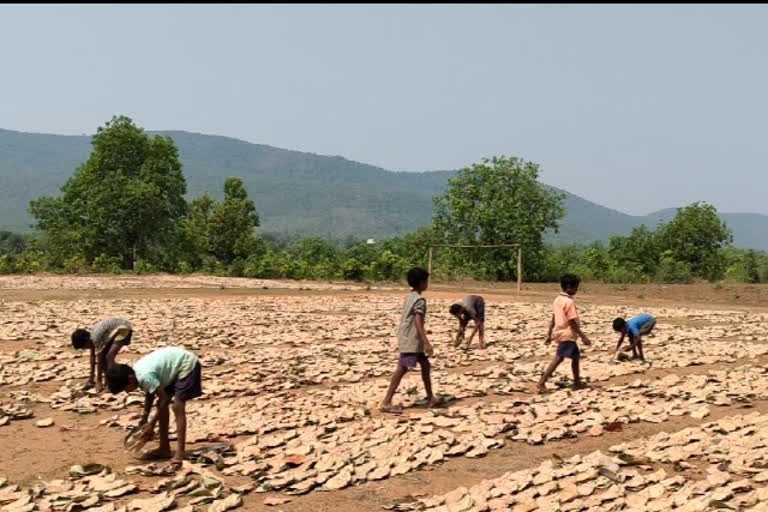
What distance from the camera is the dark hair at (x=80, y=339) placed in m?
9.52

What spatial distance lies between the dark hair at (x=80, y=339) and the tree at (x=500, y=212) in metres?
38.9

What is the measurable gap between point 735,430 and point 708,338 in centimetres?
977

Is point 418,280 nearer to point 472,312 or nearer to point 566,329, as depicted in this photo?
point 566,329

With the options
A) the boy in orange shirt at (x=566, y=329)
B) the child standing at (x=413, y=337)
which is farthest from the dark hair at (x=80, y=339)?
the boy in orange shirt at (x=566, y=329)

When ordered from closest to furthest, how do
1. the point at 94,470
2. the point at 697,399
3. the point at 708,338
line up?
the point at 94,470
the point at 697,399
the point at 708,338

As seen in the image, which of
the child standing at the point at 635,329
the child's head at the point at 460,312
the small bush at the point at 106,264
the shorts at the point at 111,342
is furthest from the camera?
the small bush at the point at 106,264

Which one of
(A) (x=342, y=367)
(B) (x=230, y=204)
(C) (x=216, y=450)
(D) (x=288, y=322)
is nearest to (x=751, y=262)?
(B) (x=230, y=204)

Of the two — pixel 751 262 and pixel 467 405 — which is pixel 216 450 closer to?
pixel 467 405

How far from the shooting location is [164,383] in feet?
22.9

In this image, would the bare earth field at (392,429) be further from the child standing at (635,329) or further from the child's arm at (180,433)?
the child standing at (635,329)

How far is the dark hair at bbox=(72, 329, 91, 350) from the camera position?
9523 millimetres

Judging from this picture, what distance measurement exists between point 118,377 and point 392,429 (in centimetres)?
289

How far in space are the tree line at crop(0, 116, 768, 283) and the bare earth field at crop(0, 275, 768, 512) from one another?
30693 millimetres

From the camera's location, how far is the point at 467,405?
939cm
